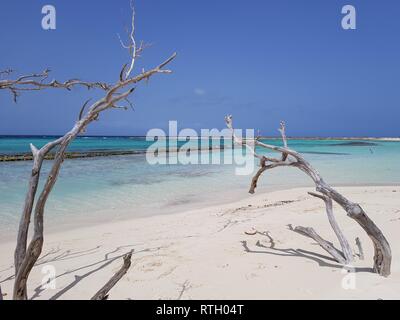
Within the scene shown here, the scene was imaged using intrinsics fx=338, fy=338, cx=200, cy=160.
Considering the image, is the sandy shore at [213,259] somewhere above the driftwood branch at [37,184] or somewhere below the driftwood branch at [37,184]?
below

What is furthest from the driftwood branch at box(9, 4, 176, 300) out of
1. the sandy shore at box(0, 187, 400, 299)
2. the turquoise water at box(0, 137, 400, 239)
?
the turquoise water at box(0, 137, 400, 239)

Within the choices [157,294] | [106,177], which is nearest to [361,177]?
[106,177]

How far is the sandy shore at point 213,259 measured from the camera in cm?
405

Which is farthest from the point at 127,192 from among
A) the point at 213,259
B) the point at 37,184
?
the point at 37,184


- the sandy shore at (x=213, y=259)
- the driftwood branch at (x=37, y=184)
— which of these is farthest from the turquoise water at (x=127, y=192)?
the driftwood branch at (x=37, y=184)

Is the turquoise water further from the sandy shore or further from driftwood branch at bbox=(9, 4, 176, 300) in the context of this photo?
driftwood branch at bbox=(9, 4, 176, 300)

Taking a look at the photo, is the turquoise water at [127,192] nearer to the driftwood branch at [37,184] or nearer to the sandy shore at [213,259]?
the sandy shore at [213,259]

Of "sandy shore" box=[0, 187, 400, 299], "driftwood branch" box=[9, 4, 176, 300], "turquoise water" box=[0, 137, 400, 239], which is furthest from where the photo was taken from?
"turquoise water" box=[0, 137, 400, 239]

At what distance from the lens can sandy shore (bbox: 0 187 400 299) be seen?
160 inches

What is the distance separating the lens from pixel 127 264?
3.26 m

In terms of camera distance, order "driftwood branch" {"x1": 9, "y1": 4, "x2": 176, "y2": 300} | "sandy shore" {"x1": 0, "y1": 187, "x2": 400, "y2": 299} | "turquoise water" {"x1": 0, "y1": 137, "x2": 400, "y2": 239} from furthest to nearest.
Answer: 1. "turquoise water" {"x1": 0, "y1": 137, "x2": 400, "y2": 239}
2. "sandy shore" {"x1": 0, "y1": 187, "x2": 400, "y2": 299}
3. "driftwood branch" {"x1": 9, "y1": 4, "x2": 176, "y2": 300}

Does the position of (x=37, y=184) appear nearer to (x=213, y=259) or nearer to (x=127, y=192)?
(x=213, y=259)

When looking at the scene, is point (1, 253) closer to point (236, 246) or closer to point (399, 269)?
point (236, 246)

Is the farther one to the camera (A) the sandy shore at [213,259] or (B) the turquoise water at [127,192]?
(B) the turquoise water at [127,192]
